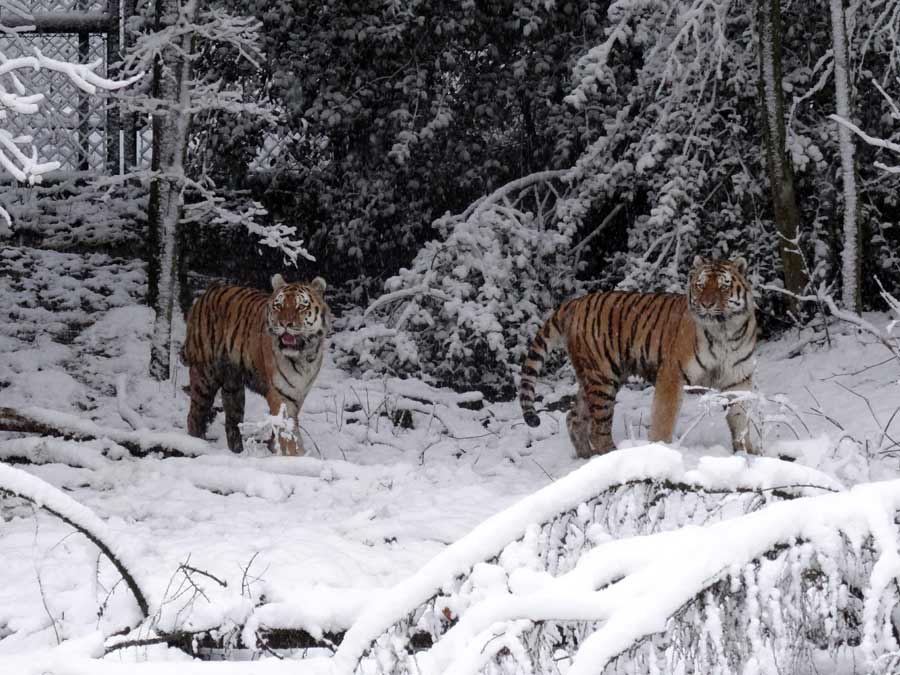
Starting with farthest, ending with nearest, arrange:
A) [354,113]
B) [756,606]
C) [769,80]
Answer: [354,113]
[769,80]
[756,606]

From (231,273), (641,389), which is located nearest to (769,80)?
(641,389)

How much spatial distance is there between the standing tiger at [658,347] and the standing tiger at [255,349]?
1.35m

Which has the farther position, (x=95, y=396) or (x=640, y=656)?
(x=95, y=396)

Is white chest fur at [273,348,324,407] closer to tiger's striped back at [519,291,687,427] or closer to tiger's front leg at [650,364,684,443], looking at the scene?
tiger's striped back at [519,291,687,427]

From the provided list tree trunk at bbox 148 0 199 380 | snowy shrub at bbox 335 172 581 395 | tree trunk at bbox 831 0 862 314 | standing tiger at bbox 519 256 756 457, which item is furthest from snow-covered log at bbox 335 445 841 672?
tree trunk at bbox 148 0 199 380

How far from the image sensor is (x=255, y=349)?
23.6ft

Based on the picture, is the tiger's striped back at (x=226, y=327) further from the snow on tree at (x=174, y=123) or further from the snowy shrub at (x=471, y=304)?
the snowy shrub at (x=471, y=304)

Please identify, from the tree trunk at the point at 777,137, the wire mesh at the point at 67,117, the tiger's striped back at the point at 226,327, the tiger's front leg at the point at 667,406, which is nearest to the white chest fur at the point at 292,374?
the tiger's striped back at the point at 226,327

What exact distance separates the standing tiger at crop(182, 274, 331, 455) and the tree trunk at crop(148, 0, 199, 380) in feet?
2.98

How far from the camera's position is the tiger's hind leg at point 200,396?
7.58 metres

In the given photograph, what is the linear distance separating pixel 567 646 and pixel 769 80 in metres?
6.78

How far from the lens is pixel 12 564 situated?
15.2ft

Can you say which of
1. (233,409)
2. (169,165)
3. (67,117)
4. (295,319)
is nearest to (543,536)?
(295,319)

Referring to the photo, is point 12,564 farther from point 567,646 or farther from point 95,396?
point 95,396
